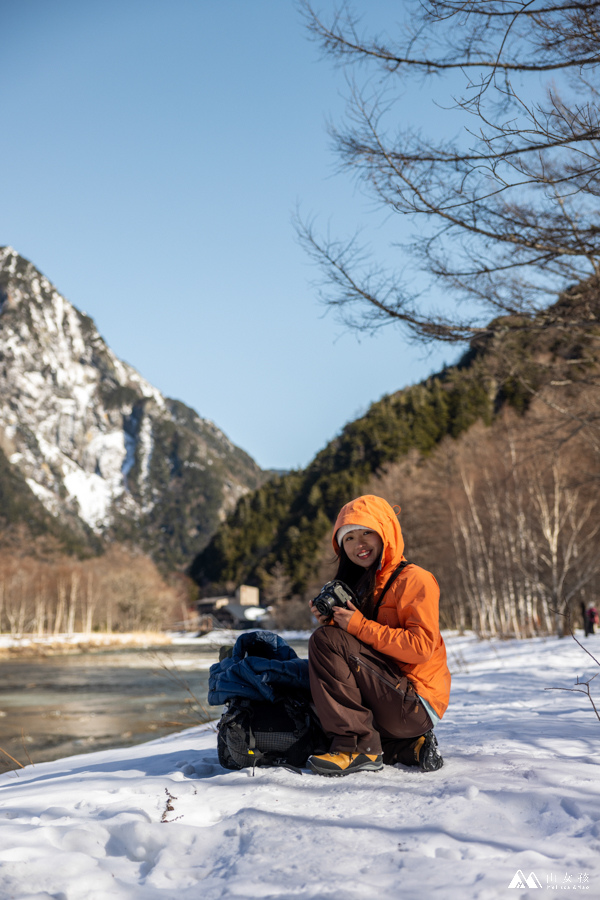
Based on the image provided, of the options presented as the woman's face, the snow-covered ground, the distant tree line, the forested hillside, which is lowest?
the distant tree line

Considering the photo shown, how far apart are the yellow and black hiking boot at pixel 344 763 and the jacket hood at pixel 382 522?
2.54 ft

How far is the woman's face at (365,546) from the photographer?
9.57 ft

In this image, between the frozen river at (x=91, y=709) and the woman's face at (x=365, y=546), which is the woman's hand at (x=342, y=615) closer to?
the woman's face at (x=365, y=546)

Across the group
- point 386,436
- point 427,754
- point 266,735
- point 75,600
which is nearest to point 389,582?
point 427,754

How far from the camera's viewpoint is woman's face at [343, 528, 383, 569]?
2918 mm

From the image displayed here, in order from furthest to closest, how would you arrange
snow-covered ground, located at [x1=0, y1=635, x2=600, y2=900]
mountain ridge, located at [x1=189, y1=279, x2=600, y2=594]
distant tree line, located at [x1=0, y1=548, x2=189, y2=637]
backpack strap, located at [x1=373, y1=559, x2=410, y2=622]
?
distant tree line, located at [x1=0, y1=548, x2=189, y2=637] → mountain ridge, located at [x1=189, y1=279, x2=600, y2=594] → backpack strap, located at [x1=373, y1=559, x2=410, y2=622] → snow-covered ground, located at [x1=0, y1=635, x2=600, y2=900]

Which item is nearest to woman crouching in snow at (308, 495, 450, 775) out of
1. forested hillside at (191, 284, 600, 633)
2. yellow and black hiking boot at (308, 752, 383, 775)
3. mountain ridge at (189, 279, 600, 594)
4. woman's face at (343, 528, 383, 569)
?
yellow and black hiking boot at (308, 752, 383, 775)

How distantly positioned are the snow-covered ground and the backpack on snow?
0.09m

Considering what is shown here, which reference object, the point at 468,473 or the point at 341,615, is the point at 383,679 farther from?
the point at 468,473

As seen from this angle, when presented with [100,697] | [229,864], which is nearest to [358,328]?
[229,864]

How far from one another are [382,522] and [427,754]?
1017 mm

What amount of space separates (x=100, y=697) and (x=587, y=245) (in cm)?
1367

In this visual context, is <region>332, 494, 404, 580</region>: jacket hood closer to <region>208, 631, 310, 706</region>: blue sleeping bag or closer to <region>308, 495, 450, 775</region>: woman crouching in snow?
<region>308, 495, 450, 775</region>: woman crouching in snow

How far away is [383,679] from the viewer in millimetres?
2662
